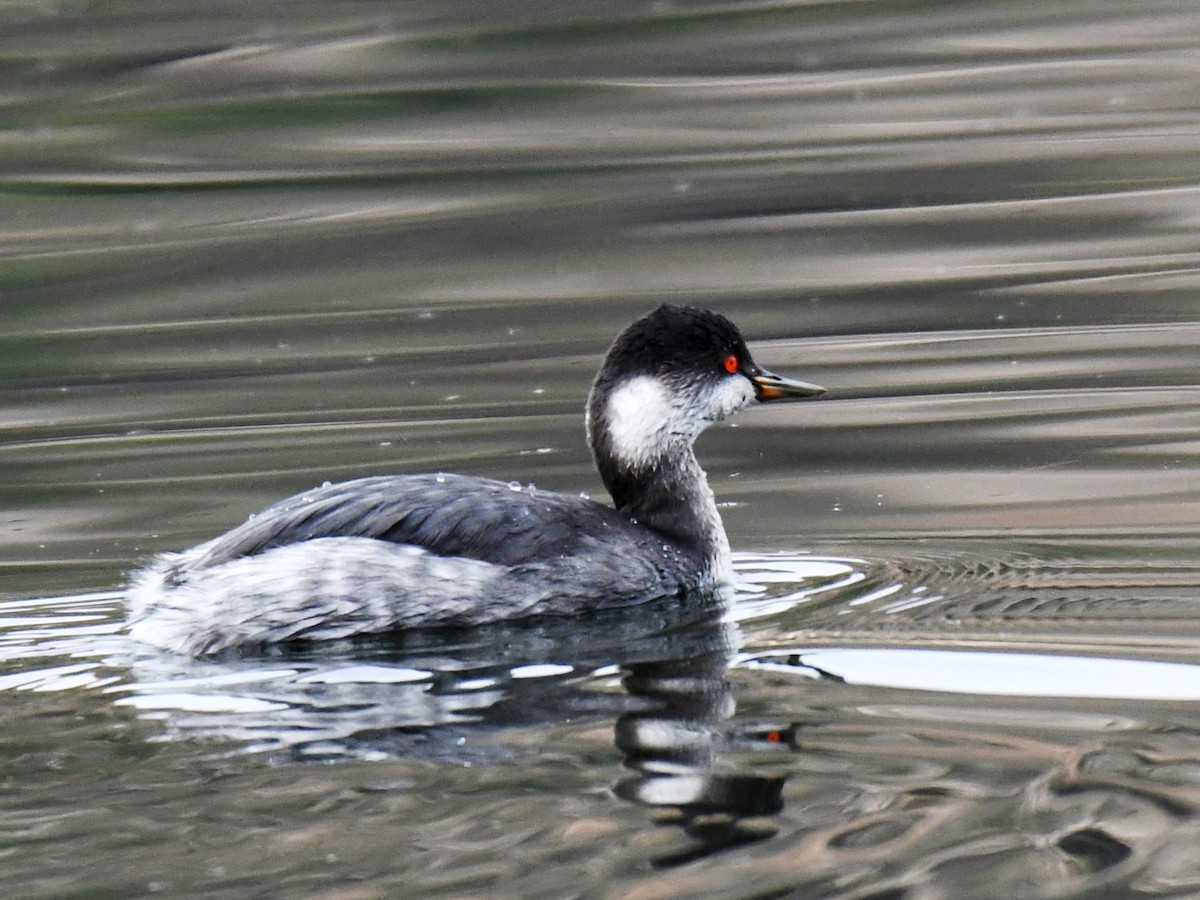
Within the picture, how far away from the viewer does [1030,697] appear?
5.61 m

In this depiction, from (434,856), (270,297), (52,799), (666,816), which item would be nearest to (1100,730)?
(666,816)

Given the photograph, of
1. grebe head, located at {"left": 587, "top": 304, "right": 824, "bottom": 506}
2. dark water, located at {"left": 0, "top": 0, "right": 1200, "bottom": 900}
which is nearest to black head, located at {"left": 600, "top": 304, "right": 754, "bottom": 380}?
grebe head, located at {"left": 587, "top": 304, "right": 824, "bottom": 506}

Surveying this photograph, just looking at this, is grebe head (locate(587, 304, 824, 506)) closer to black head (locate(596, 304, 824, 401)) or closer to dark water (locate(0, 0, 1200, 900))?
black head (locate(596, 304, 824, 401))

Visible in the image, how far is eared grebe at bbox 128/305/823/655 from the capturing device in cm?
663

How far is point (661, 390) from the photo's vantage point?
24.5 feet

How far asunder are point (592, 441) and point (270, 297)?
4.62 metres

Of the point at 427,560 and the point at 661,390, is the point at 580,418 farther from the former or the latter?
the point at 427,560

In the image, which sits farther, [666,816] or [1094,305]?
[1094,305]

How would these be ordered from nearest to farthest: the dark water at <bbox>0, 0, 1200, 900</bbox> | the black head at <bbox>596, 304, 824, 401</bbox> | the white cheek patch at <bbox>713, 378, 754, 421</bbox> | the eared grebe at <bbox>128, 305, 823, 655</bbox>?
the dark water at <bbox>0, 0, 1200, 900</bbox> < the eared grebe at <bbox>128, 305, 823, 655</bbox> < the black head at <bbox>596, 304, 824, 401</bbox> < the white cheek patch at <bbox>713, 378, 754, 421</bbox>

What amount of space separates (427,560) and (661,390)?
111 centimetres

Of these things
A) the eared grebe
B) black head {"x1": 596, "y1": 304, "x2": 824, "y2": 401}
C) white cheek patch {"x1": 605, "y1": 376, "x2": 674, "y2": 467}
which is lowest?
the eared grebe

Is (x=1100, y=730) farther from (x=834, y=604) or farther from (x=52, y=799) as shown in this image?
(x=52, y=799)

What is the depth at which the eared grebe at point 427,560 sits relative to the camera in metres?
6.63

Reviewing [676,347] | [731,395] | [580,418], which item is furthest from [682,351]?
[580,418]
